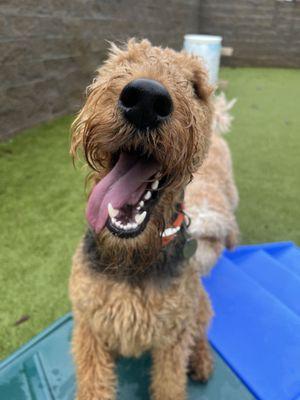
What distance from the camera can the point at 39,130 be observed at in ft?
16.2

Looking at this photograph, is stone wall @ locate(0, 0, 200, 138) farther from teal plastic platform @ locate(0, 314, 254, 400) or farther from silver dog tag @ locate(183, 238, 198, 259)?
silver dog tag @ locate(183, 238, 198, 259)

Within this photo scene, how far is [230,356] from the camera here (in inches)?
84.7

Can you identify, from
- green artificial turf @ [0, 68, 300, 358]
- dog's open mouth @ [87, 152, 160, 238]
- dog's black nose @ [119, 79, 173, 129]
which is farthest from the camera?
green artificial turf @ [0, 68, 300, 358]

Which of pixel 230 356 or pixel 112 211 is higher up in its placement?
pixel 112 211

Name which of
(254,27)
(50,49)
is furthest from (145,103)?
(254,27)

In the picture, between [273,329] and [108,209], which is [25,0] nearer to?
[108,209]

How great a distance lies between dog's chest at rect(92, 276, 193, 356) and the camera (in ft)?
5.23

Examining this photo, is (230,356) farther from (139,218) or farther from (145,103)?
(145,103)

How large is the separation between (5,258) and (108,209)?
76.2 inches

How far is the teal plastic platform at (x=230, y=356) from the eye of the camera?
1941mm

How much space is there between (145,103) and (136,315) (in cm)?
91

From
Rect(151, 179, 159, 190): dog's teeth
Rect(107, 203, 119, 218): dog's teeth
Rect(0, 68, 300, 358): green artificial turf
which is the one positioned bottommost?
Rect(0, 68, 300, 358): green artificial turf

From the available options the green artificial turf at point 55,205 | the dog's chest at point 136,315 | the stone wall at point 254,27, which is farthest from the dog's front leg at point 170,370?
the stone wall at point 254,27

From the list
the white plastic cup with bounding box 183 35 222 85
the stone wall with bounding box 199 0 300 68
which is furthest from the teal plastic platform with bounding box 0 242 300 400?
the stone wall with bounding box 199 0 300 68
